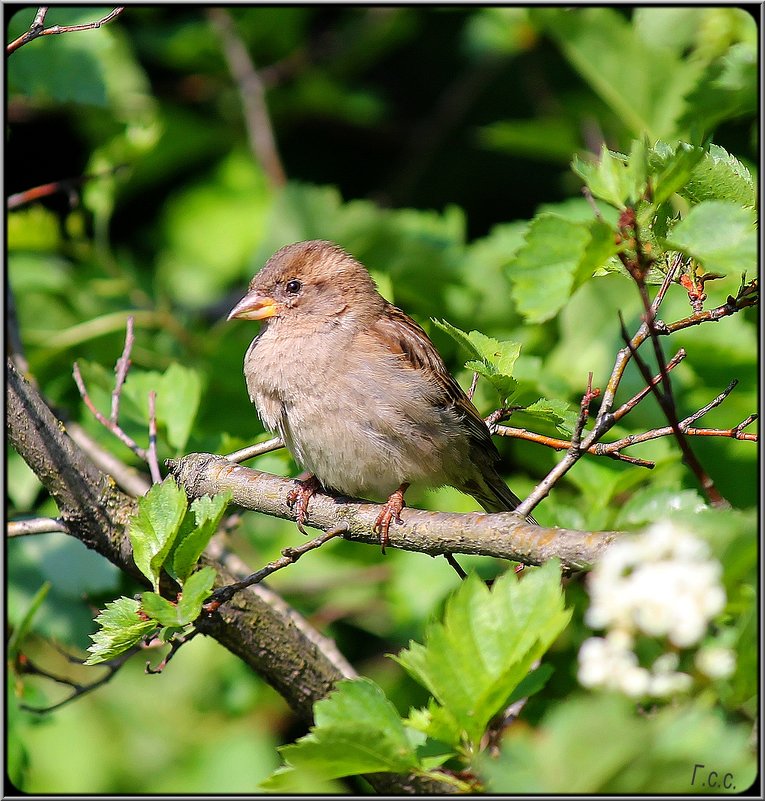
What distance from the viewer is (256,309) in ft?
13.0

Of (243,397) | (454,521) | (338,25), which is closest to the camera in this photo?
(454,521)

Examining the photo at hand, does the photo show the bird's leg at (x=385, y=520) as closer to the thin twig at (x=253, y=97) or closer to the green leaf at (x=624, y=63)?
the green leaf at (x=624, y=63)

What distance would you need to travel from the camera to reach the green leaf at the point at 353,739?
1.87m

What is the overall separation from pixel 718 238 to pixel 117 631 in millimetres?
1483

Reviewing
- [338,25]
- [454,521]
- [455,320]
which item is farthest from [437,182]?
[454,521]

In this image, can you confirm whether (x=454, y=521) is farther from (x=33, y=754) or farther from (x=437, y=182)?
(x=437, y=182)

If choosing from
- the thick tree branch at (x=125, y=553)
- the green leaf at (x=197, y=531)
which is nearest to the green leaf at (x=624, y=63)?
the thick tree branch at (x=125, y=553)

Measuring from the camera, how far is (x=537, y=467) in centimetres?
379

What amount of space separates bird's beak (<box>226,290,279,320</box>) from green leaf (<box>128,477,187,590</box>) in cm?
177

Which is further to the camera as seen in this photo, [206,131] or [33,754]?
[206,131]

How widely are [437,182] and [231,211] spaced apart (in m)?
1.47

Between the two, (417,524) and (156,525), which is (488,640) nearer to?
(417,524)

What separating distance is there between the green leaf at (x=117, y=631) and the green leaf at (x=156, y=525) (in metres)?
0.08

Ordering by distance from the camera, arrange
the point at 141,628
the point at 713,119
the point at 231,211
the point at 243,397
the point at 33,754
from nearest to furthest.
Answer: the point at 141,628
the point at 713,119
the point at 243,397
the point at 33,754
the point at 231,211
